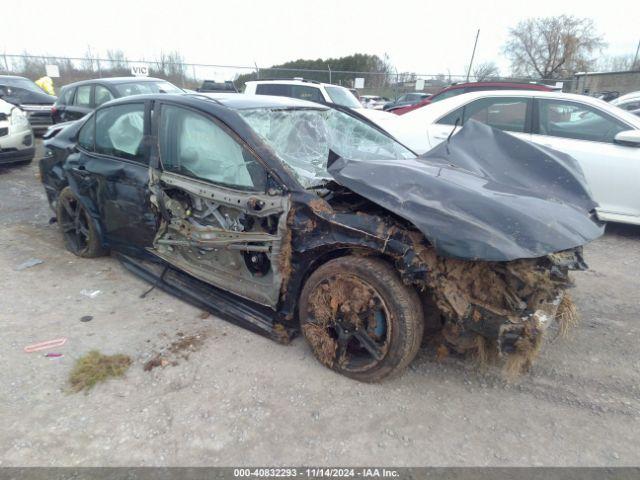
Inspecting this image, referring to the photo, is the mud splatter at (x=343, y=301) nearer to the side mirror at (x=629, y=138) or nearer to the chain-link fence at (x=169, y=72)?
the side mirror at (x=629, y=138)

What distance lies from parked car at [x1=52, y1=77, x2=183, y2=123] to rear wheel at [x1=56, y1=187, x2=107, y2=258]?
157 inches

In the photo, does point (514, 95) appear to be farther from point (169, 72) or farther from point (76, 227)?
point (169, 72)

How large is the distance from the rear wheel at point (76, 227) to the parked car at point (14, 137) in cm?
410

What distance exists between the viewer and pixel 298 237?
263 cm

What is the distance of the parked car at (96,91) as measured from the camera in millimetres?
8172

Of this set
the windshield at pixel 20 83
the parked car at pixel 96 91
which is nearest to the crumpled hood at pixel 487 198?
the parked car at pixel 96 91

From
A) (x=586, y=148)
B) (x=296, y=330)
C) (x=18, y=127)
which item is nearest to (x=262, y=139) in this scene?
(x=296, y=330)

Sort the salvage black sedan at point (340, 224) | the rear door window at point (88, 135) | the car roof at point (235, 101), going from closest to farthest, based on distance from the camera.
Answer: the salvage black sedan at point (340, 224) < the car roof at point (235, 101) < the rear door window at point (88, 135)

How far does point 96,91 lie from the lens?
8422 millimetres

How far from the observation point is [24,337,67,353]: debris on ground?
2.95m

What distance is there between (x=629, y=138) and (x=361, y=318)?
4.07 m

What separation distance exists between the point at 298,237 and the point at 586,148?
403 centimetres

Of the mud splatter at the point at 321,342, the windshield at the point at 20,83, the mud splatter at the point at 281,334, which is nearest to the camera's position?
the mud splatter at the point at 321,342

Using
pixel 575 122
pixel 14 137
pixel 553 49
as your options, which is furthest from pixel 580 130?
pixel 553 49
